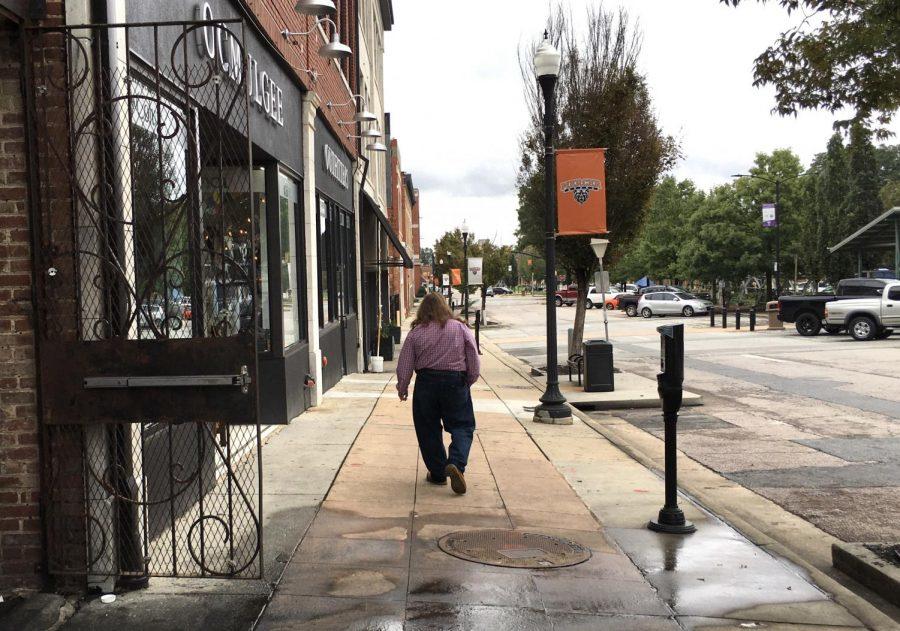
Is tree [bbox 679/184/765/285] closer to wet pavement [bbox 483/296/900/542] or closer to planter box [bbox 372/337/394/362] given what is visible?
wet pavement [bbox 483/296/900/542]

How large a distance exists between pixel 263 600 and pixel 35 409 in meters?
1.54

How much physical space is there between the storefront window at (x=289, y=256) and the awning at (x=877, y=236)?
32.1 metres

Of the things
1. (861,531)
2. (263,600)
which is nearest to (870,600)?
(861,531)

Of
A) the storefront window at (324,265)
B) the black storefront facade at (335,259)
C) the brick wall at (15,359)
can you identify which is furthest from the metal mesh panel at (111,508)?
the storefront window at (324,265)

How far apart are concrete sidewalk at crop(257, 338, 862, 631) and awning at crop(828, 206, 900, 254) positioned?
33777 mm

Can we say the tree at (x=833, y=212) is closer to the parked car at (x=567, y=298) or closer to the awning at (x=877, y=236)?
the awning at (x=877, y=236)

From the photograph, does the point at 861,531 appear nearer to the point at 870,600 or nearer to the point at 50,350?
the point at 870,600

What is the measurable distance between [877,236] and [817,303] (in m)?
14.0

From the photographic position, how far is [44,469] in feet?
13.7

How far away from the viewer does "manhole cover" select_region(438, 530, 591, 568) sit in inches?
198

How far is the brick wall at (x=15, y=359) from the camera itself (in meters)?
4.10

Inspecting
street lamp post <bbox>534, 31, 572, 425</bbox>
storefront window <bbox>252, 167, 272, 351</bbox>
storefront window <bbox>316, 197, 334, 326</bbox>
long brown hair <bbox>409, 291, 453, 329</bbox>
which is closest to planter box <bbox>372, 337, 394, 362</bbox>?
storefront window <bbox>316, 197, 334, 326</bbox>

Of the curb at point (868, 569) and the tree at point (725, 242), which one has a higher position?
the tree at point (725, 242)

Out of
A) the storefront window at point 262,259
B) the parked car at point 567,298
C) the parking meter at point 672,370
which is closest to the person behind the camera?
the parking meter at point 672,370
